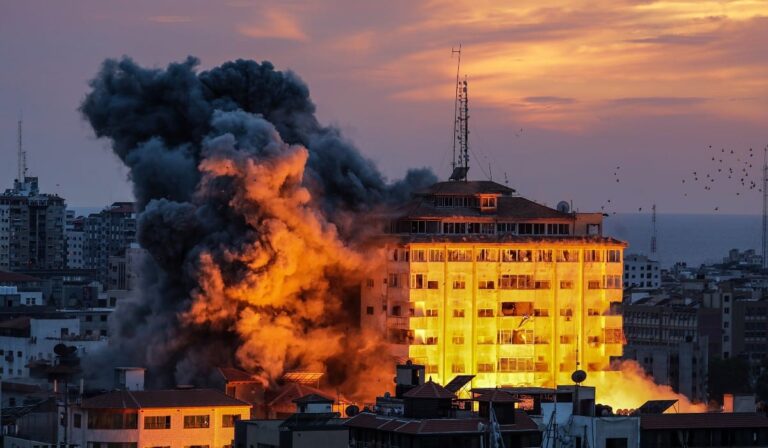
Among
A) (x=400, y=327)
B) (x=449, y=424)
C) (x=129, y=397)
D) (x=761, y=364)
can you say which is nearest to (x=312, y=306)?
(x=400, y=327)

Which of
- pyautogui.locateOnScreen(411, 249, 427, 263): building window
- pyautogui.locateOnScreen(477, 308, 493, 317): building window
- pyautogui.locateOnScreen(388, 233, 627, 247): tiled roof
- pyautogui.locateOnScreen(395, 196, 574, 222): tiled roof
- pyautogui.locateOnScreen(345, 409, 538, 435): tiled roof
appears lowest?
pyautogui.locateOnScreen(345, 409, 538, 435): tiled roof

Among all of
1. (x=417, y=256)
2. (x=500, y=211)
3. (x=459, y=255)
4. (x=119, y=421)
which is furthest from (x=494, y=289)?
(x=119, y=421)

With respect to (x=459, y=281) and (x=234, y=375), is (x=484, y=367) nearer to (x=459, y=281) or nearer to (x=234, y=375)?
(x=459, y=281)

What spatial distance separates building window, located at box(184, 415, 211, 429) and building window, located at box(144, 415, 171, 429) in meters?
1.02

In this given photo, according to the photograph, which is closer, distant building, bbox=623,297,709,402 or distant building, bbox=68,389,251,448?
distant building, bbox=68,389,251,448

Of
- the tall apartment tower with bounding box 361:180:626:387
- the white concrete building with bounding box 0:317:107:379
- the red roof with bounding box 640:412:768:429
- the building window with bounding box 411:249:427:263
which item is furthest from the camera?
the white concrete building with bounding box 0:317:107:379

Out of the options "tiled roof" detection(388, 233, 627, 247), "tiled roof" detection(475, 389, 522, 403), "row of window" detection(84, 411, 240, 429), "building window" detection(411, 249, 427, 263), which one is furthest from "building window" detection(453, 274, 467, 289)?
"tiled roof" detection(475, 389, 522, 403)

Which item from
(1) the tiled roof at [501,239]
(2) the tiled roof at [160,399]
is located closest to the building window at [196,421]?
(2) the tiled roof at [160,399]

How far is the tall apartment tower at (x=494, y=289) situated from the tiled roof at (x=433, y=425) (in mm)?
37431

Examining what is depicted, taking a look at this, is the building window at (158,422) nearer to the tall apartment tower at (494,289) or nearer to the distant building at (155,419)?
the distant building at (155,419)

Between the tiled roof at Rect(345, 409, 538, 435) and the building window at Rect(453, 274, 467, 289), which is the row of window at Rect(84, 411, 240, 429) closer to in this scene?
the tiled roof at Rect(345, 409, 538, 435)

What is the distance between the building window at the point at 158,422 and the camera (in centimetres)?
10369

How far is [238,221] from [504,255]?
48.1 feet

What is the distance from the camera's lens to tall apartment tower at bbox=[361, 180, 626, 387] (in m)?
132
